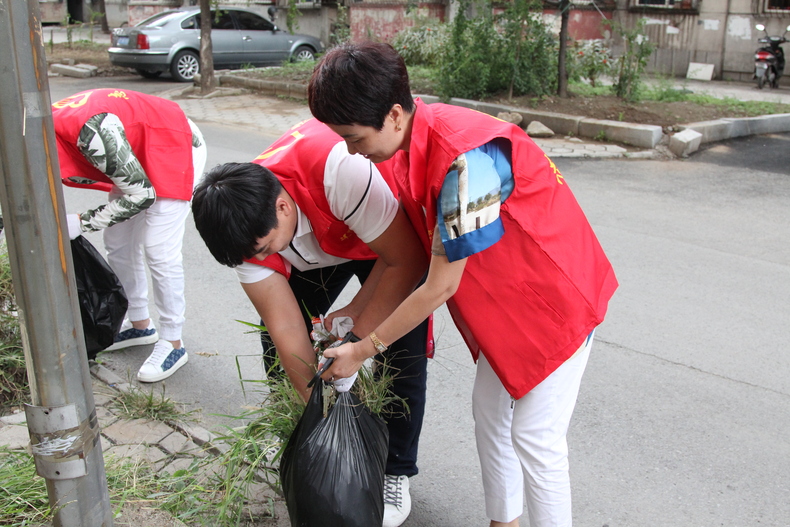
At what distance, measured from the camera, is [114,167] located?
9.98 ft

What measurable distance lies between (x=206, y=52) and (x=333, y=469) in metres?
11.5

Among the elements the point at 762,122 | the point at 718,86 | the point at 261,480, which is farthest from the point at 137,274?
the point at 718,86

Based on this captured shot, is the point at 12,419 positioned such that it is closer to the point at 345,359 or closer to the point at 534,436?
the point at 345,359

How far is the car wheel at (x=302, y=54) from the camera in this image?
1537cm

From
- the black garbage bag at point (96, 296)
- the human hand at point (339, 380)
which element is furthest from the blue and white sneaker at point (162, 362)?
the human hand at point (339, 380)

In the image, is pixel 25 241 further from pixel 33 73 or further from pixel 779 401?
pixel 779 401

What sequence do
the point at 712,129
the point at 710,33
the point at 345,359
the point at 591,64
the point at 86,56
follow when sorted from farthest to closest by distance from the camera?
1. the point at 86,56
2. the point at 710,33
3. the point at 591,64
4. the point at 712,129
5. the point at 345,359

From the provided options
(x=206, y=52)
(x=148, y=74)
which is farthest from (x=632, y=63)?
(x=148, y=74)

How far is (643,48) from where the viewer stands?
31.3 ft

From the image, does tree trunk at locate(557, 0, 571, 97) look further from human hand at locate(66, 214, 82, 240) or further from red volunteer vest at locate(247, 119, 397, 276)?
red volunteer vest at locate(247, 119, 397, 276)

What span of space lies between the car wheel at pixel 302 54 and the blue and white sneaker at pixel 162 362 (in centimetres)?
1258

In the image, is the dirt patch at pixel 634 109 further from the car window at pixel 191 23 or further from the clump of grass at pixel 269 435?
the clump of grass at pixel 269 435

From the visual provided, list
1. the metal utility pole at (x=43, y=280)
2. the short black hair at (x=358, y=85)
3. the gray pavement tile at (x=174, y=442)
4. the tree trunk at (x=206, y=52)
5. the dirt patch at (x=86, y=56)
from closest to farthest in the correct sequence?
1. the metal utility pole at (x=43, y=280)
2. the short black hair at (x=358, y=85)
3. the gray pavement tile at (x=174, y=442)
4. the tree trunk at (x=206, y=52)
5. the dirt patch at (x=86, y=56)

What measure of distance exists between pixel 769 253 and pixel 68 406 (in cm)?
489
